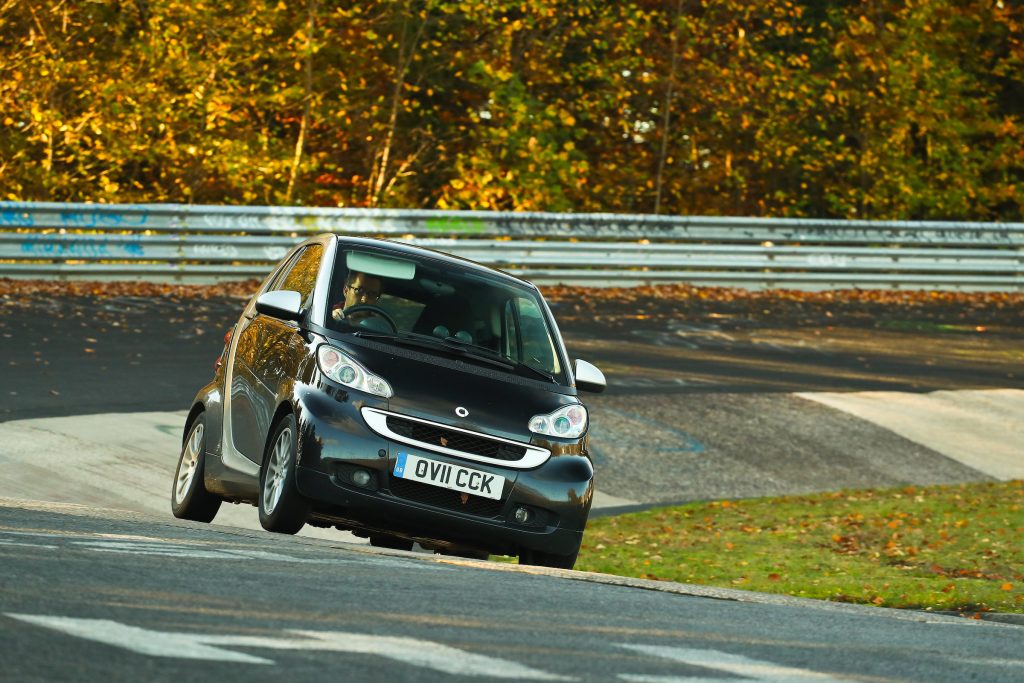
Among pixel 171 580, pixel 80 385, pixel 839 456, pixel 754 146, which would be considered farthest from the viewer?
pixel 754 146

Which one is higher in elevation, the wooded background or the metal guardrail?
the wooded background

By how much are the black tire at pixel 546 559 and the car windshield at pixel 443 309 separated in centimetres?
92

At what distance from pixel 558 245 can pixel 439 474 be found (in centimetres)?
1762

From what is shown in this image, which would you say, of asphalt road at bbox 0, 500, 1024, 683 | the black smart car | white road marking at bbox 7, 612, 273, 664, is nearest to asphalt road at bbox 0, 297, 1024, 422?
the black smart car

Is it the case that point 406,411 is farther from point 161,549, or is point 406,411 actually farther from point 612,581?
point 161,549

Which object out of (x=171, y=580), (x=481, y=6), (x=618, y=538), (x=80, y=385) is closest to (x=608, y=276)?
(x=481, y=6)

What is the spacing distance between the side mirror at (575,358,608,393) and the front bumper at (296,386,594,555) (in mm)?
717

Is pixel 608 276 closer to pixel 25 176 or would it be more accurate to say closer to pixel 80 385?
pixel 25 176

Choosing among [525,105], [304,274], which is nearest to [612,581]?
[304,274]

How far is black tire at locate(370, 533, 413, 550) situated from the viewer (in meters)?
10.8

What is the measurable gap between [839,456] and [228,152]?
13184 mm

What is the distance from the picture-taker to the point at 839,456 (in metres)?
16.1

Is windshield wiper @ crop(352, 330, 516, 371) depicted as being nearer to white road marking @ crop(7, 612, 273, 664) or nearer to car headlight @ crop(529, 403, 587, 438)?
car headlight @ crop(529, 403, 587, 438)

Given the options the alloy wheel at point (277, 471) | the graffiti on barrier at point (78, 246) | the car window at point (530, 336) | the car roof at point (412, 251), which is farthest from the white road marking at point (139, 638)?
the graffiti on barrier at point (78, 246)
